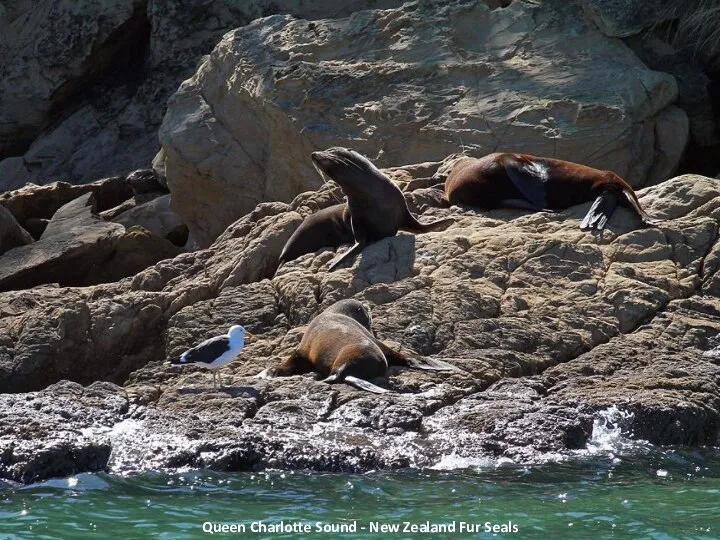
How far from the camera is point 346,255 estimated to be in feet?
33.6

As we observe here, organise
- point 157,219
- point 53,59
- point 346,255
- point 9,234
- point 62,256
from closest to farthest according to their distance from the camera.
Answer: point 346,255 → point 62,256 → point 9,234 → point 157,219 → point 53,59

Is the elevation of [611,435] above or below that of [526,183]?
below

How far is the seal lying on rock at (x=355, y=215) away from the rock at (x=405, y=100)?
1.87m

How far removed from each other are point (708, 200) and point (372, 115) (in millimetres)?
4161

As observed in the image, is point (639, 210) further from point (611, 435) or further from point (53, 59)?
point (53, 59)

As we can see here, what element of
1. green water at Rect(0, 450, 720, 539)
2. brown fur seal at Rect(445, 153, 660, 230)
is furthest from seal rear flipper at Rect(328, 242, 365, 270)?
green water at Rect(0, 450, 720, 539)

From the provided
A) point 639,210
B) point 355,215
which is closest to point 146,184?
point 355,215

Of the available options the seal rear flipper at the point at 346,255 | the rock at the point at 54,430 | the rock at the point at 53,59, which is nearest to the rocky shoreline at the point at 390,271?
the rock at the point at 54,430

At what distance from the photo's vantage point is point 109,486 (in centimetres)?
690

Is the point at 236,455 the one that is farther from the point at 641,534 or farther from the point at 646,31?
the point at 646,31

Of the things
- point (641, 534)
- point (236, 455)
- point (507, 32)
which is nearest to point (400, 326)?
point (236, 455)

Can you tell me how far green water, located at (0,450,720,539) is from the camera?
19.7 feet

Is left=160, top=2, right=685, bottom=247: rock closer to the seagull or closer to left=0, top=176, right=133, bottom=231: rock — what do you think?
left=0, top=176, right=133, bottom=231: rock

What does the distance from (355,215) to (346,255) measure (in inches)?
23.5
